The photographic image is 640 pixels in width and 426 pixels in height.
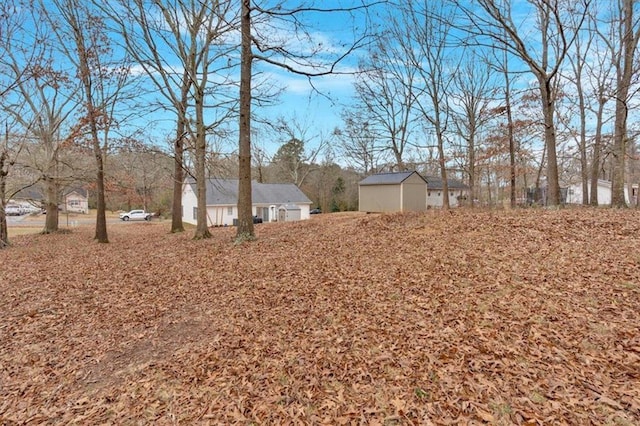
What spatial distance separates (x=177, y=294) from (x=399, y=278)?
345 cm

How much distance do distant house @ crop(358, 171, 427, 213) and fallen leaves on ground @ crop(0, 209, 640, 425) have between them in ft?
38.9

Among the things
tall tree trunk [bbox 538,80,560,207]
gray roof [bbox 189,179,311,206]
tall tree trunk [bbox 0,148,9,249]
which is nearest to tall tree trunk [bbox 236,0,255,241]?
tall tree trunk [bbox 538,80,560,207]

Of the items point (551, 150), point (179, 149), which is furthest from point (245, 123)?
point (551, 150)

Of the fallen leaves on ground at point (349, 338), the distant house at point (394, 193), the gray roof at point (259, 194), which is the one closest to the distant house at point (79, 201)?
the gray roof at point (259, 194)

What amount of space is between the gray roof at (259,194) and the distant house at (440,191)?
1371 cm

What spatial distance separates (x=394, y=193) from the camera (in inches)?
727

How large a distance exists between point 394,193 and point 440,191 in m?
19.5

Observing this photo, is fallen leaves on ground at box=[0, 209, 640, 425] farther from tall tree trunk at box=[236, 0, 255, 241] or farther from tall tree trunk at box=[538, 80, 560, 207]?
tall tree trunk at box=[538, 80, 560, 207]

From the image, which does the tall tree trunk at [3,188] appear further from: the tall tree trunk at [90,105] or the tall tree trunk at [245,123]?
the tall tree trunk at [245,123]

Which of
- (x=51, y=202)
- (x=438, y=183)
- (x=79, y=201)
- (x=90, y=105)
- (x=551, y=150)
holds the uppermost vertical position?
(x=90, y=105)

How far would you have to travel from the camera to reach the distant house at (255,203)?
2734 centimetres

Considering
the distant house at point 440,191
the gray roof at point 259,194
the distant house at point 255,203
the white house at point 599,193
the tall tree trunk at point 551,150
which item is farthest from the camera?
the distant house at point 440,191

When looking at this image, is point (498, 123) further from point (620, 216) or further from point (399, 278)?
point (399, 278)

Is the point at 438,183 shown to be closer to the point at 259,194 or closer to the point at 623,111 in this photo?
the point at 259,194
